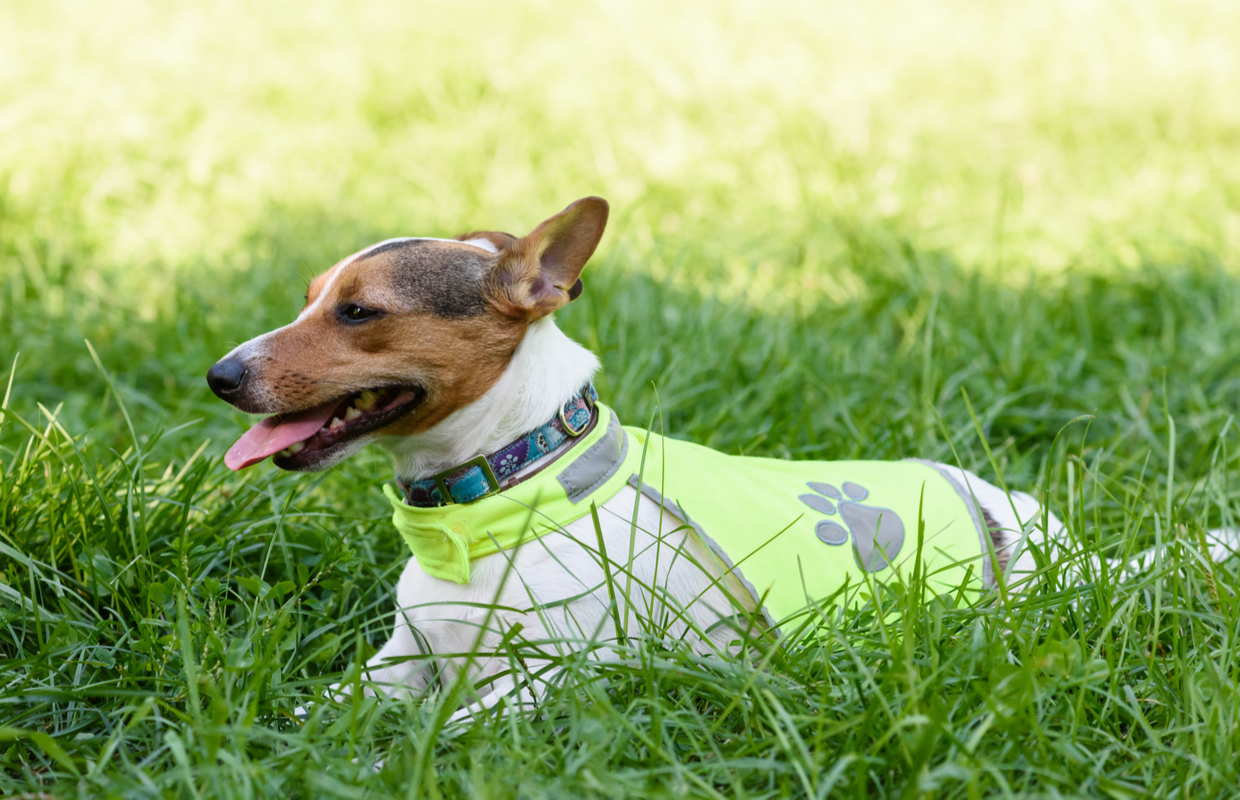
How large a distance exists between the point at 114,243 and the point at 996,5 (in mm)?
8965

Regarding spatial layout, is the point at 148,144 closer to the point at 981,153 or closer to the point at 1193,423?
the point at 981,153

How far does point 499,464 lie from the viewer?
8.43 feet

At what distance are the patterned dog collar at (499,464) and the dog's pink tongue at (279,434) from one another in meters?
0.30

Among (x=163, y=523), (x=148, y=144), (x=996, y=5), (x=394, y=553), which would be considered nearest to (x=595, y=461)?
(x=394, y=553)

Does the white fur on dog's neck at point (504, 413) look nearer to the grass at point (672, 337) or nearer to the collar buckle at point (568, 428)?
the collar buckle at point (568, 428)

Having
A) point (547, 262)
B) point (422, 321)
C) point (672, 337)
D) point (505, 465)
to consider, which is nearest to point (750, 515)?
point (505, 465)

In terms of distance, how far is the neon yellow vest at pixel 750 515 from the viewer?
8.22 ft

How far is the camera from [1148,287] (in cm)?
530

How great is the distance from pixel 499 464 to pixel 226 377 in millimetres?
702

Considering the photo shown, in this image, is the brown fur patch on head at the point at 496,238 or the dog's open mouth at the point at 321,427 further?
the brown fur patch on head at the point at 496,238

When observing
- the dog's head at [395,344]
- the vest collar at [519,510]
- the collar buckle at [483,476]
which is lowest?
the vest collar at [519,510]

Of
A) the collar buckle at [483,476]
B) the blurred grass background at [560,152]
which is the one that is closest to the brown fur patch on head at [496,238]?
the collar buckle at [483,476]

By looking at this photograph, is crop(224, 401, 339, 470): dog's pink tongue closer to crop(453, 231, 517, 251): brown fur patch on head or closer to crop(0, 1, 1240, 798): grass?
crop(0, 1, 1240, 798): grass

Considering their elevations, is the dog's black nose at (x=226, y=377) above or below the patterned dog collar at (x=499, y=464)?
above
